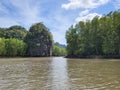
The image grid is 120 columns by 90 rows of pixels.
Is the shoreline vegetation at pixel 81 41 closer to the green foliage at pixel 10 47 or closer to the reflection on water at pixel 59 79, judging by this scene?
the green foliage at pixel 10 47

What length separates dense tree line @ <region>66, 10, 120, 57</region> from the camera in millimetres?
82625

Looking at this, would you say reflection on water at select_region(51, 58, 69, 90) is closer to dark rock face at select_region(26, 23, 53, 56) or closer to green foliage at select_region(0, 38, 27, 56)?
green foliage at select_region(0, 38, 27, 56)

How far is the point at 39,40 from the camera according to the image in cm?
13675

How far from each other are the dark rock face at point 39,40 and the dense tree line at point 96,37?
28.5 m

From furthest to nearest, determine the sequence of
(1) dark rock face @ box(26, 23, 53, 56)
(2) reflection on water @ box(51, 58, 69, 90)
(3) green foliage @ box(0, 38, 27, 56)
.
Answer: (1) dark rock face @ box(26, 23, 53, 56) < (3) green foliage @ box(0, 38, 27, 56) < (2) reflection on water @ box(51, 58, 69, 90)

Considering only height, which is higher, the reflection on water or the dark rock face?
the dark rock face

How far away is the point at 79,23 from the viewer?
340ft

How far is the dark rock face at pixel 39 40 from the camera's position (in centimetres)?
13425

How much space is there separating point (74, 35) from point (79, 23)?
5.79m

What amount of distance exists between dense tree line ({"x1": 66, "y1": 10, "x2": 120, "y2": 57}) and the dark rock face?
28509 mm

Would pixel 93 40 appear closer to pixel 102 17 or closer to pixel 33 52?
pixel 102 17

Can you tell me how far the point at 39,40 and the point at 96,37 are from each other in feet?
165

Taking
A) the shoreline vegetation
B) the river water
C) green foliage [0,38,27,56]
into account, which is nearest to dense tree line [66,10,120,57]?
the shoreline vegetation

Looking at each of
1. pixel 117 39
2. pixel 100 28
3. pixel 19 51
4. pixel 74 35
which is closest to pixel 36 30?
pixel 19 51
